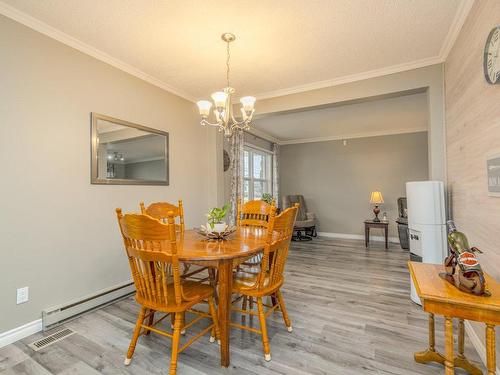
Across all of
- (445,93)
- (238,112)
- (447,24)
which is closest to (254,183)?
(238,112)

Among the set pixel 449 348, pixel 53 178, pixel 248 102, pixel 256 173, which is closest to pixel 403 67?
pixel 248 102

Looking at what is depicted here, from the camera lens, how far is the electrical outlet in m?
2.05

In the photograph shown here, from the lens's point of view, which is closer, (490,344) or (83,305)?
(490,344)

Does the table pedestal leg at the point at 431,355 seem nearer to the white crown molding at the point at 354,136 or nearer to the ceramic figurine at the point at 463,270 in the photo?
the ceramic figurine at the point at 463,270

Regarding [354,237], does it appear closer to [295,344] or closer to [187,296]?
[295,344]

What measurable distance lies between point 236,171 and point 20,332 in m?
3.50

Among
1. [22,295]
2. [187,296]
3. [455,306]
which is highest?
[455,306]

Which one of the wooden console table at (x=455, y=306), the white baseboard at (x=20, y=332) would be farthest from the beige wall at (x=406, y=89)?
the white baseboard at (x=20, y=332)

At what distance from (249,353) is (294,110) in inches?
115

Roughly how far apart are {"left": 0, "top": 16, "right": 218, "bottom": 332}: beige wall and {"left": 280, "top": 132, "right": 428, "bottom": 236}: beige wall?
4539mm

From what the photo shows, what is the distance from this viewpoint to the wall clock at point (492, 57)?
1.44 meters

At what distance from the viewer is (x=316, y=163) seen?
6.57 meters

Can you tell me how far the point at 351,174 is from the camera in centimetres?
617

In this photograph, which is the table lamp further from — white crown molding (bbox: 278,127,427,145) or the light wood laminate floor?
the light wood laminate floor
